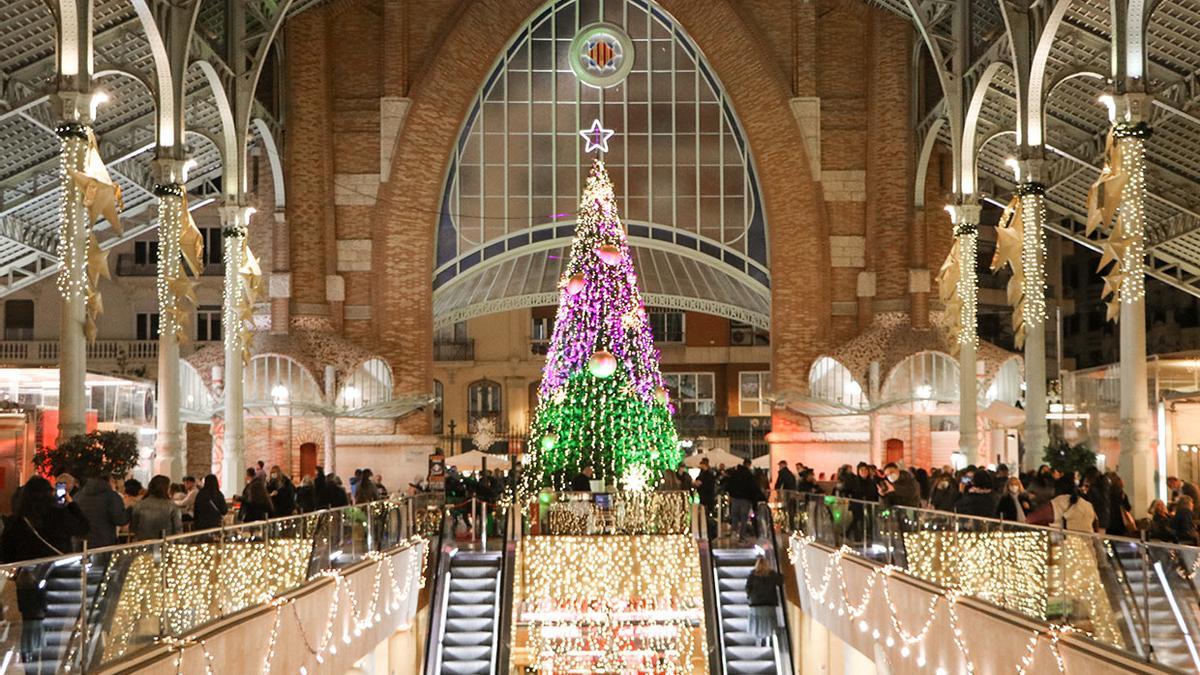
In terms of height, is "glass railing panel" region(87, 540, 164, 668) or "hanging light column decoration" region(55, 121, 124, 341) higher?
"hanging light column decoration" region(55, 121, 124, 341)

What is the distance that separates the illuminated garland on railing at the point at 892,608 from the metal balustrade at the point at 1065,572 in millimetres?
146

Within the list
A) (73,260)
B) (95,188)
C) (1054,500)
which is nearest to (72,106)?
(95,188)

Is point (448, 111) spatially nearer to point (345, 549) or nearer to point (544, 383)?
point (544, 383)

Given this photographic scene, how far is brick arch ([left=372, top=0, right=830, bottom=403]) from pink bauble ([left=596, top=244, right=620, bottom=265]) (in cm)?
1045

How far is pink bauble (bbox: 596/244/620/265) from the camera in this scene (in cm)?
→ 3103

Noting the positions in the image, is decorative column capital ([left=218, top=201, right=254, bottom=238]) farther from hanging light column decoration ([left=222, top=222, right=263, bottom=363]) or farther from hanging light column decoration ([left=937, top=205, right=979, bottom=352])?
hanging light column decoration ([left=937, top=205, right=979, bottom=352])

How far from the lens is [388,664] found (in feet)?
86.7

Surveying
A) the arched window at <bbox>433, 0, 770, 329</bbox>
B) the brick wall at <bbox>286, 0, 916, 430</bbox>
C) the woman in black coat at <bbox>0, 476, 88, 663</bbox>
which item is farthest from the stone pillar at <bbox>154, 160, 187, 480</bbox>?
the arched window at <bbox>433, 0, 770, 329</bbox>

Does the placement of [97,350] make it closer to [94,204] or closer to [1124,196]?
[94,204]

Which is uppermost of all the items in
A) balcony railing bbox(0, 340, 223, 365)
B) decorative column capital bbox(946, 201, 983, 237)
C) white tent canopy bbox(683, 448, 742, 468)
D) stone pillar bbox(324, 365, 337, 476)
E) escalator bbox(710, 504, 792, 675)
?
decorative column capital bbox(946, 201, 983, 237)

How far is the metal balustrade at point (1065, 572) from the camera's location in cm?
997

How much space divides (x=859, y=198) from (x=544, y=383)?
12.4 meters

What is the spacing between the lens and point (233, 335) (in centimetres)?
3225

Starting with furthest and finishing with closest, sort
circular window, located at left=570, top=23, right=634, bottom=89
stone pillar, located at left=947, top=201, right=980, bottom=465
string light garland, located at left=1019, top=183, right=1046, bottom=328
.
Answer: circular window, located at left=570, top=23, right=634, bottom=89 < stone pillar, located at left=947, top=201, right=980, bottom=465 < string light garland, located at left=1019, top=183, right=1046, bottom=328
